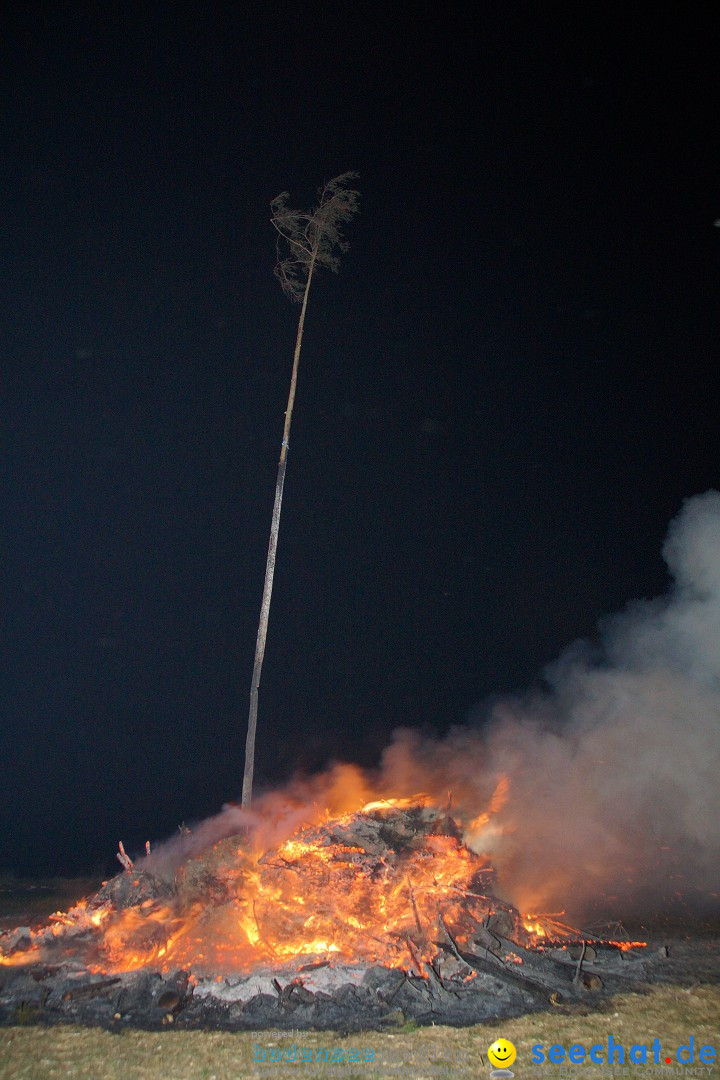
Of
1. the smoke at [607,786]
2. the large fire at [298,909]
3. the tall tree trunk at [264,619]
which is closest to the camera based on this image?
the large fire at [298,909]

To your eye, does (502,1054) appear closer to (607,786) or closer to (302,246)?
(607,786)

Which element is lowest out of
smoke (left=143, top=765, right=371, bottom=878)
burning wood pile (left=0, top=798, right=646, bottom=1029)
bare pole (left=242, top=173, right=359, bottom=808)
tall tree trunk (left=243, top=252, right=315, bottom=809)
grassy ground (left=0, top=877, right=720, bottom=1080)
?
grassy ground (left=0, top=877, right=720, bottom=1080)

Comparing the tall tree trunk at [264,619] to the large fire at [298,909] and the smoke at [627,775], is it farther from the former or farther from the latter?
the smoke at [627,775]

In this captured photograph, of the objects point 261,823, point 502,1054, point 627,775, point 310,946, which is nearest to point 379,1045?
point 502,1054

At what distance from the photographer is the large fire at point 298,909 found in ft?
36.0

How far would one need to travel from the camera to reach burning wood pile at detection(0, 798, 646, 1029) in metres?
9.44

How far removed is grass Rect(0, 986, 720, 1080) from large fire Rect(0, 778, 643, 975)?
1.86 m

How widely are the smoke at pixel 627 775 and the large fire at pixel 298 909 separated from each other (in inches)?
101

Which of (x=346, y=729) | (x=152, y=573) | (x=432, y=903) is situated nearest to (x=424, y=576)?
(x=346, y=729)

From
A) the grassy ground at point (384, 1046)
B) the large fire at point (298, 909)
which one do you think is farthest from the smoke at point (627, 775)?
the grassy ground at point (384, 1046)

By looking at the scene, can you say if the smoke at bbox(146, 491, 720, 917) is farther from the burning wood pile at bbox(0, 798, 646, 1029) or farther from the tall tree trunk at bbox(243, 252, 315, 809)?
the burning wood pile at bbox(0, 798, 646, 1029)

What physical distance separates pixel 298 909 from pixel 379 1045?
14.3 ft

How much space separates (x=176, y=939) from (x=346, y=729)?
2100 centimetres

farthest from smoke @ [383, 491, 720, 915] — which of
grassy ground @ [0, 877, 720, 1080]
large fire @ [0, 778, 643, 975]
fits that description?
grassy ground @ [0, 877, 720, 1080]
